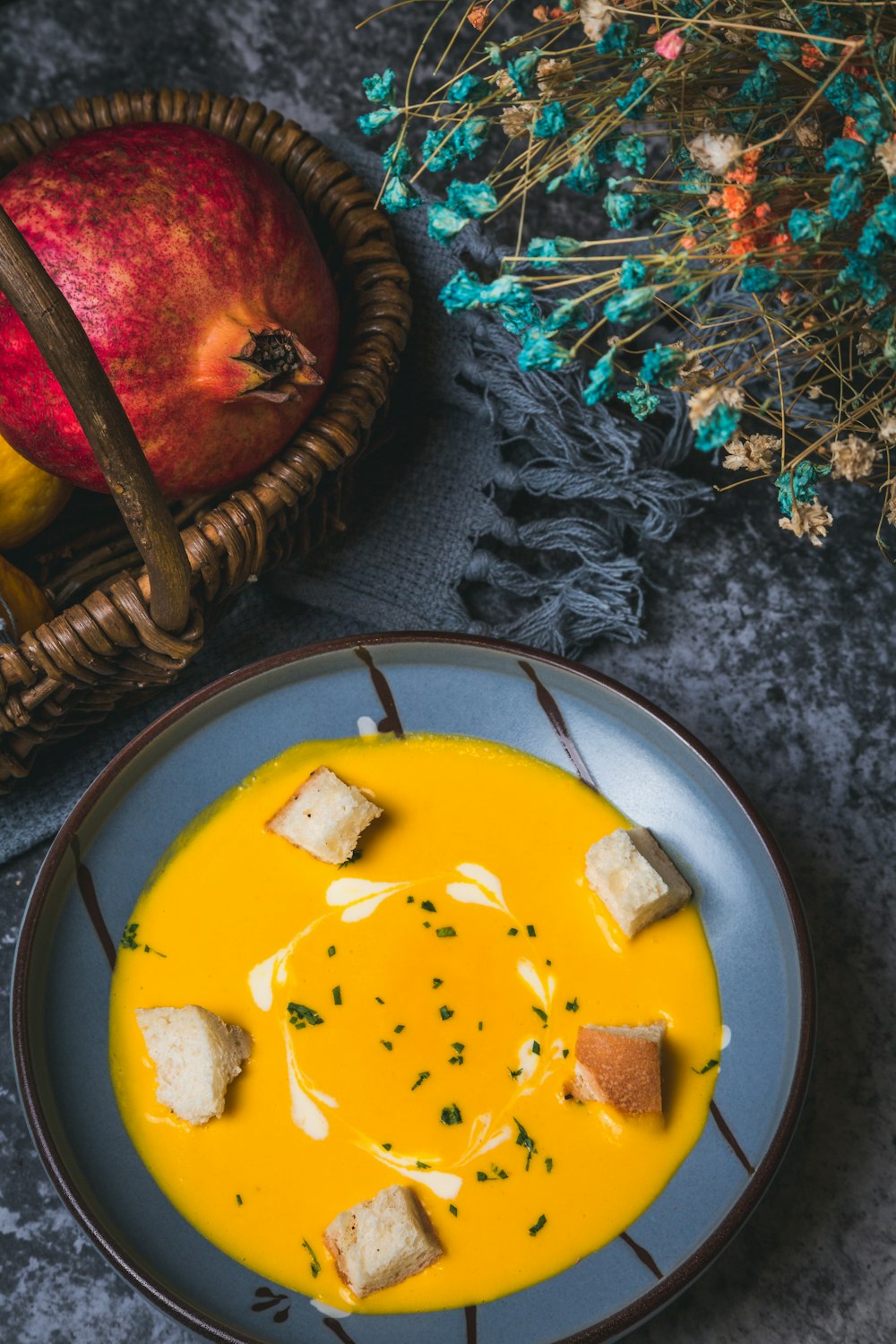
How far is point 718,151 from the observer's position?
80cm

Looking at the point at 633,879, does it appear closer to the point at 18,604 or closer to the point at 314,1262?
the point at 314,1262

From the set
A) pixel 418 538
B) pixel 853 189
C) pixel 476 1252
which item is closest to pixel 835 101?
pixel 853 189

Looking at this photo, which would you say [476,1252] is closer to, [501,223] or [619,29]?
[619,29]

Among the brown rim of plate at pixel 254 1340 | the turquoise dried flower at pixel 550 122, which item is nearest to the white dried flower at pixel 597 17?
the turquoise dried flower at pixel 550 122

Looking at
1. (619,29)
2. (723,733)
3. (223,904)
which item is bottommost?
(723,733)

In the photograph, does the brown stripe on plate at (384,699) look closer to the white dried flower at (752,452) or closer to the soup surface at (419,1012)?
the soup surface at (419,1012)

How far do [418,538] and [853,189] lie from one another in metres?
0.86

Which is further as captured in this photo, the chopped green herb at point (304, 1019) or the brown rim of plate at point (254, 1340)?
the chopped green herb at point (304, 1019)

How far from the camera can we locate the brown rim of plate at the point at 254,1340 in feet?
3.75

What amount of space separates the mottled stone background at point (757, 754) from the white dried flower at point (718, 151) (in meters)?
0.80

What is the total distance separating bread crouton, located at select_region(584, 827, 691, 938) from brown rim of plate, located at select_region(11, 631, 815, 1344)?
10 cm

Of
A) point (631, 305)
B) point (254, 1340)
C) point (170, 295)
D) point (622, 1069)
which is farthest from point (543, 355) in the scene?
point (254, 1340)

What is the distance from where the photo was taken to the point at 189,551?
47.9 inches

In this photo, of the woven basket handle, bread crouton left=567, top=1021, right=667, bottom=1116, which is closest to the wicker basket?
the woven basket handle
